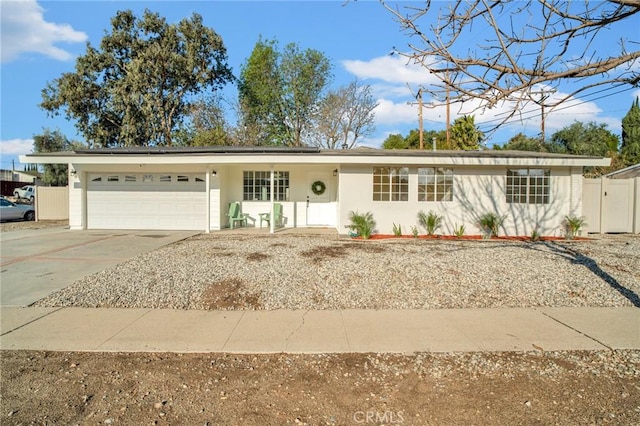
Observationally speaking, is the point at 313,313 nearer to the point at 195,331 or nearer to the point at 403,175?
the point at 195,331

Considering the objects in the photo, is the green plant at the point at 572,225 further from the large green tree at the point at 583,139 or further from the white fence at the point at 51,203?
the large green tree at the point at 583,139

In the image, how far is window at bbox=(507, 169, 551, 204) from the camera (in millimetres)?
12648

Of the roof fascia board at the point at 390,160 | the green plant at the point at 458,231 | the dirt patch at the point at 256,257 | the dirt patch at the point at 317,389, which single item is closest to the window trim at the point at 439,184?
the roof fascia board at the point at 390,160

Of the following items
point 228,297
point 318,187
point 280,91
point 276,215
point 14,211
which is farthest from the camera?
point 280,91

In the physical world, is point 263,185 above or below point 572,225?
above

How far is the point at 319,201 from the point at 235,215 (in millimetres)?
3396

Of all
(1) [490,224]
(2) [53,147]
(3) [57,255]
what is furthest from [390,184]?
(2) [53,147]

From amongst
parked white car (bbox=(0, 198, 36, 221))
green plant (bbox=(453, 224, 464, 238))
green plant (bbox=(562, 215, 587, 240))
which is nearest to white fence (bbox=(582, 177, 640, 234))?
green plant (bbox=(562, 215, 587, 240))

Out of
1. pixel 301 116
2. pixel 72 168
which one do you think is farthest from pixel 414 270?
pixel 301 116

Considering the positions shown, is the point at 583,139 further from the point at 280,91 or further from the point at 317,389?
the point at 317,389

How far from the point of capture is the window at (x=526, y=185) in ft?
41.5

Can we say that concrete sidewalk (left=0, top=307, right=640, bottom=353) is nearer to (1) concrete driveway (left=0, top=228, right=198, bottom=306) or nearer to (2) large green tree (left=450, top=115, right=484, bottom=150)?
(1) concrete driveway (left=0, top=228, right=198, bottom=306)

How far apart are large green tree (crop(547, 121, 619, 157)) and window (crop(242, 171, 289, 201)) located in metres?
30.3

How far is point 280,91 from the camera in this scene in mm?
30859
